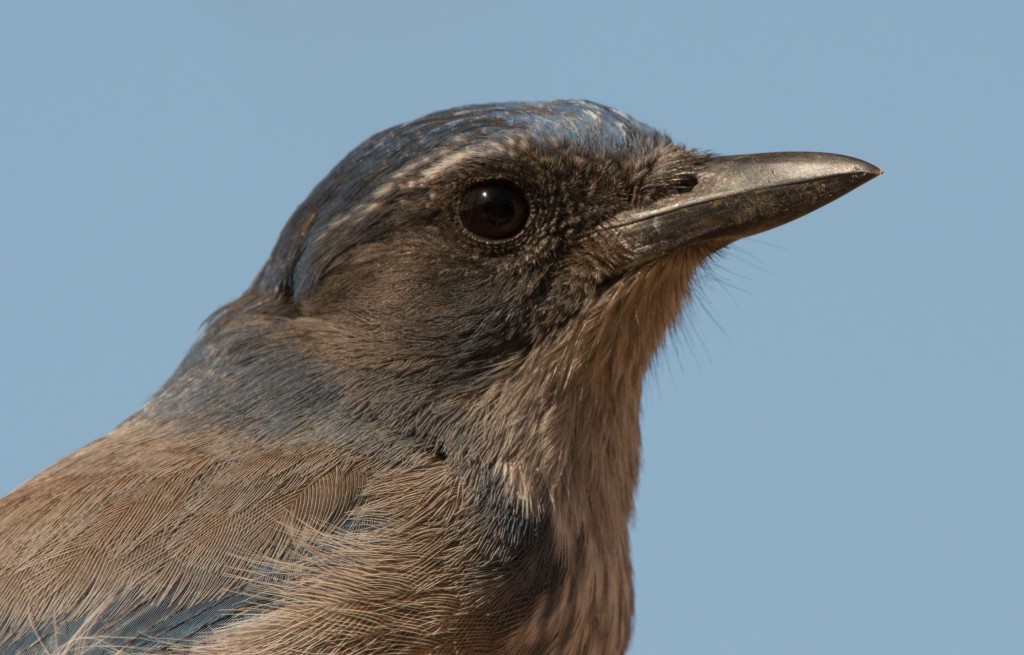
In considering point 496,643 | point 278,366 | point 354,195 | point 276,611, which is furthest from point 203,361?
point 496,643

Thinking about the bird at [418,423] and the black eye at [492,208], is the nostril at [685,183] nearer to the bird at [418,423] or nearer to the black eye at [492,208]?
the bird at [418,423]

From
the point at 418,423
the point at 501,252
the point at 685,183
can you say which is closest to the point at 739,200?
the point at 685,183

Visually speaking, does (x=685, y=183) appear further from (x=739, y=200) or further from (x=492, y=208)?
(x=492, y=208)

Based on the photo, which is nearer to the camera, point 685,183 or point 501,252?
point 501,252

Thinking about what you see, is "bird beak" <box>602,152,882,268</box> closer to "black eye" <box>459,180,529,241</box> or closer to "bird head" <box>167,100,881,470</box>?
"bird head" <box>167,100,881,470</box>

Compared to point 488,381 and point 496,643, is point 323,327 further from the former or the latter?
point 496,643

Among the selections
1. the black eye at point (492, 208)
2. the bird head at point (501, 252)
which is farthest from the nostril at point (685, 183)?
the black eye at point (492, 208)
